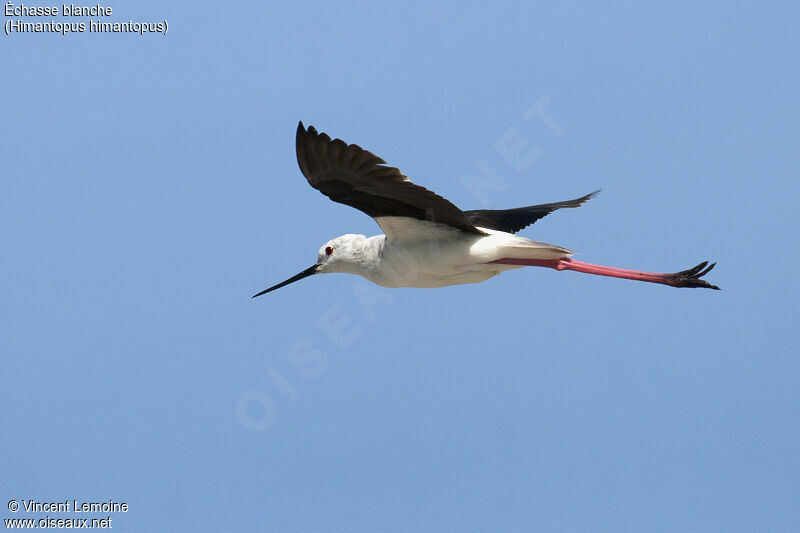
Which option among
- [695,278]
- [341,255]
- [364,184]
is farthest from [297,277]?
[695,278]

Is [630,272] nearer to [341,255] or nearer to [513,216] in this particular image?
[513,216]

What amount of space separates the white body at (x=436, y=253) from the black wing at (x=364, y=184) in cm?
12

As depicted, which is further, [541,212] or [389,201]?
[541,212]

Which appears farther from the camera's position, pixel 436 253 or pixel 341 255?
pixel 341 255

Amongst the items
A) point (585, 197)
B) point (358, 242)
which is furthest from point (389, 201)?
point (585, 197)

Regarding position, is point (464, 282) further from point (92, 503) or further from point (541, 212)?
point (92, 503)

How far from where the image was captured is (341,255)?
27.4ft

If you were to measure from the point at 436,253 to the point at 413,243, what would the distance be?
237mm

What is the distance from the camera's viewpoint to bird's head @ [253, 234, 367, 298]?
27.2 feet

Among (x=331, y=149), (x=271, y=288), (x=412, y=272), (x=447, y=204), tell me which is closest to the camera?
(x=331, y=149)

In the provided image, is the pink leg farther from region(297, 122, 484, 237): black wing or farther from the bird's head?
the bird's head

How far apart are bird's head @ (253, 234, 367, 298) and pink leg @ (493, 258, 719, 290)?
133cm

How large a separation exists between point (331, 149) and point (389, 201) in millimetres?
869

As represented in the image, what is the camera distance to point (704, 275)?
25.2ft
